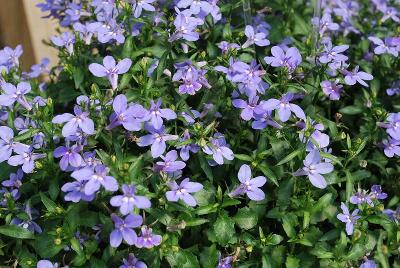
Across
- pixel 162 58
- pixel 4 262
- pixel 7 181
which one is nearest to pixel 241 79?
pixel 162 58

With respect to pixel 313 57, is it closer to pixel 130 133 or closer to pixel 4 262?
pixel 130 133

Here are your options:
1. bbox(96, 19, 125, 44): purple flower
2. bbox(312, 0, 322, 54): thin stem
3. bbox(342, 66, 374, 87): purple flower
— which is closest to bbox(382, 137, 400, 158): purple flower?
bbox(342, 66, 374, 87): purple flower

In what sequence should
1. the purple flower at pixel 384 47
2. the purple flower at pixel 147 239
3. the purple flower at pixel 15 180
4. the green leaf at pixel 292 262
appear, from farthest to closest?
the purple flower at pixel 384 47 → the purple flower at pixel 15 180 → the green leaf at pixel 292 262 → the purple flower at pixel 147 239

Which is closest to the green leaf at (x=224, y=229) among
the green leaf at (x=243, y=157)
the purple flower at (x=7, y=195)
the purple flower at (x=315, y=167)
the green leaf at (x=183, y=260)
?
the green leaf at (x=183, y=260)

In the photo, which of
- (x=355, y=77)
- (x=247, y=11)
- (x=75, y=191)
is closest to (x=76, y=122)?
(x=75, y=191)

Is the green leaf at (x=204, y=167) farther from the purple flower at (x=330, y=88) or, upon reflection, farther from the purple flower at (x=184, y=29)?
the purple flower at (x=330, y=88)
